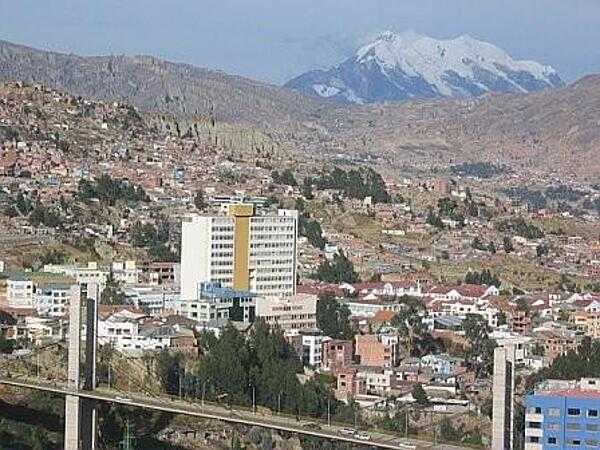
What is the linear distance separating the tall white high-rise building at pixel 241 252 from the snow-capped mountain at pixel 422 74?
137 metres

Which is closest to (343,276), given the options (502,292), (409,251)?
(502,292)

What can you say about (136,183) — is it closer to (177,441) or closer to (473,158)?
(177,441)

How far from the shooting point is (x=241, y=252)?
1011 inches

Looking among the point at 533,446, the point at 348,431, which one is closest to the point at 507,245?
the point at 533,446

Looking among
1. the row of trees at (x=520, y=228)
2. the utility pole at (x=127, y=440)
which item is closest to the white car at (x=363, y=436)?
the utility pole at (x=127, y=440)

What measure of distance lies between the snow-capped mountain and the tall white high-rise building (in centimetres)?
13698

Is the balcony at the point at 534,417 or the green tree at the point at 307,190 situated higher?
the green tree at the point at 307,190

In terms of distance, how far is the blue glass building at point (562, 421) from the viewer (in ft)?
45.9

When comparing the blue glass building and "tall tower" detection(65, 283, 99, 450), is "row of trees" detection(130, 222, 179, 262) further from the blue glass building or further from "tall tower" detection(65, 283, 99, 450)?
the blue glass building

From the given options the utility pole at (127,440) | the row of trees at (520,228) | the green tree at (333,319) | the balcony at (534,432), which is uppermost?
the row of trees at (520,228)

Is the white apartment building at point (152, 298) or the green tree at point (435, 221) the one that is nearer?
the white apartment building at point (152, 298)

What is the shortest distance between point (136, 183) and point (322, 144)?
46.2m

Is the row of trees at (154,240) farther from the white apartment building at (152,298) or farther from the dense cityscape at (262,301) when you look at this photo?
the white apartment building at (152,298)

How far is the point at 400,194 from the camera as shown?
43969 mm
